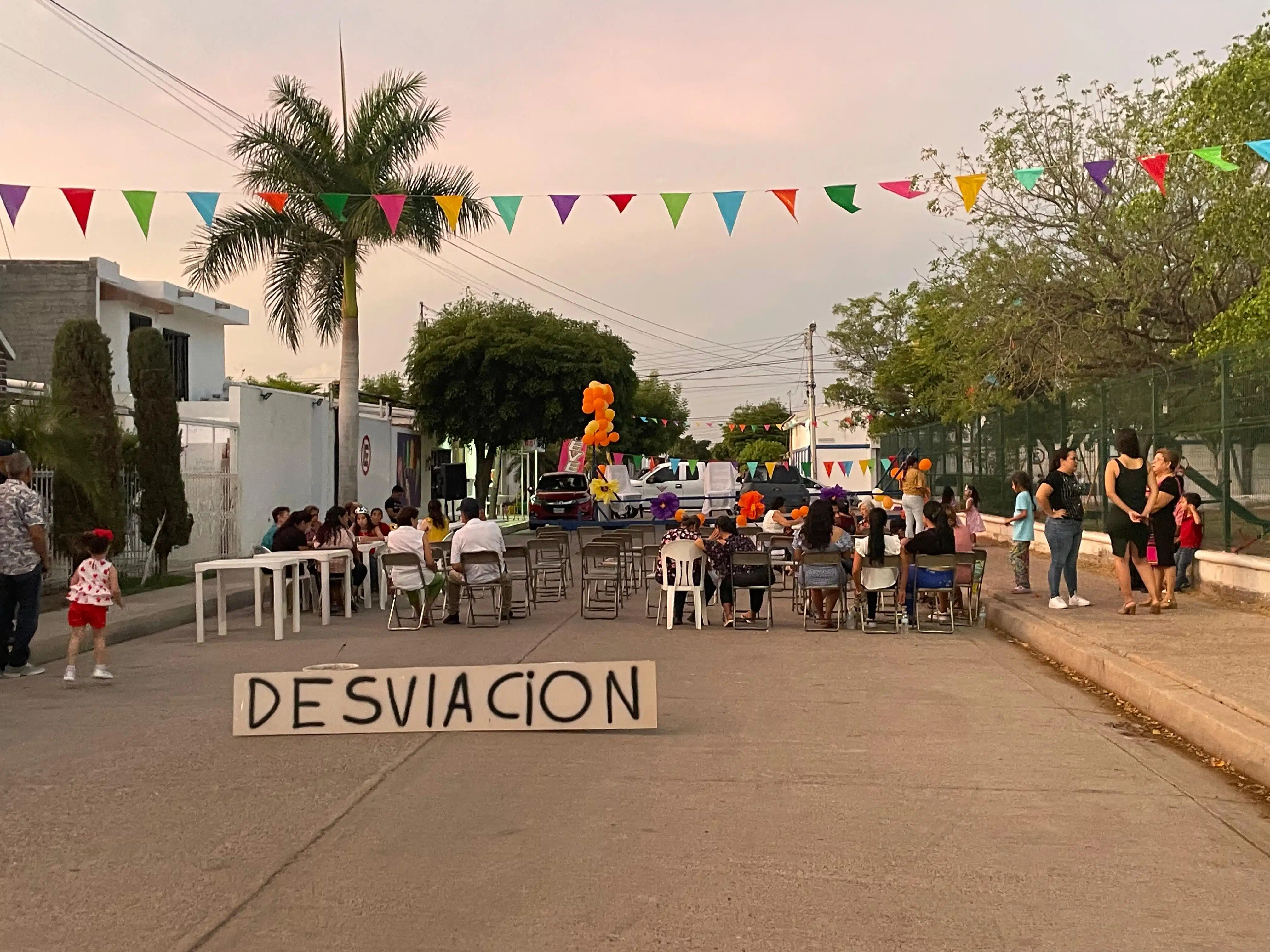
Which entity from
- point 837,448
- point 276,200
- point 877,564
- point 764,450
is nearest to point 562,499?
point 276,200

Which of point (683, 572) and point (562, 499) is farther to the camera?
point (562, 499)

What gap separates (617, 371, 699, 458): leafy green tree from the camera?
61531 millimetres

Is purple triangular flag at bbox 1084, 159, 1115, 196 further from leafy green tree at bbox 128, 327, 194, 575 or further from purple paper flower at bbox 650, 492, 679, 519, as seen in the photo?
purple paper flower at bbox 650, 492, 679, 519

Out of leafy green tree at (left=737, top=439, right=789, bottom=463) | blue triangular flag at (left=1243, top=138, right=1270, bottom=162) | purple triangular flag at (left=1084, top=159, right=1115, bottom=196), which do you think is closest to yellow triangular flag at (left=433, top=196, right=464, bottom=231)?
purple triangular flag at (left=1084, top=159, right=1115, bottom=196)

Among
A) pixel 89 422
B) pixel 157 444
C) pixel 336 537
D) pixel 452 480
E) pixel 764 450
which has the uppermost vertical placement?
pixel 764 450

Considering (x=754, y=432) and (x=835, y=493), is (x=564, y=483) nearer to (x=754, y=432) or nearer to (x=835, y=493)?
(x=835, y=493)

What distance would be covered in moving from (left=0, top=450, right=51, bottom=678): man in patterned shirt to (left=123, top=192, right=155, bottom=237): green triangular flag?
229 inches

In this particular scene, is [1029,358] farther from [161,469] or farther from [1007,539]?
[161,469]

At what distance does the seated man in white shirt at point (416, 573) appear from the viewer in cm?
1487

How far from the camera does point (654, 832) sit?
238 inches

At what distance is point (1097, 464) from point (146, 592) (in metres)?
14.3

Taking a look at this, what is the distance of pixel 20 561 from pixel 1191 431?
43.5 feet

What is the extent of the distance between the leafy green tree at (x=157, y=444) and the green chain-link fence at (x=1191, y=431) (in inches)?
565

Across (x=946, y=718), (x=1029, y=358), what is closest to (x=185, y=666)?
(x=946, y=718)
